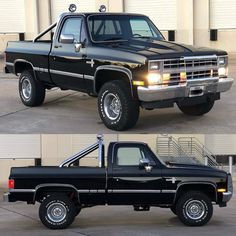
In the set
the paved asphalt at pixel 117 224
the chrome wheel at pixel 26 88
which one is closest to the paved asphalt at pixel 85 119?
the chrome wheel at pixel 26 88

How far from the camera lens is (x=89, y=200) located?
959 cm

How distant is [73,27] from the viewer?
443 inches

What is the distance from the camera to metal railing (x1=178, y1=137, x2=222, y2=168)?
Result: 26344mm

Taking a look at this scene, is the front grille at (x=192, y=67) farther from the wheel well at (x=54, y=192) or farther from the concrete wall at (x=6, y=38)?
the concrete wall at (x=6, y=38)

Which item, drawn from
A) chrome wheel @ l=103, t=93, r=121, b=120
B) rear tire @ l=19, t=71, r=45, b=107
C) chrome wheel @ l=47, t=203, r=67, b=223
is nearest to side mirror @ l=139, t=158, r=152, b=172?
chrome wheel @ l=103, t=93, r=121, b=120

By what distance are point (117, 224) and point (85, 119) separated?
2.31m

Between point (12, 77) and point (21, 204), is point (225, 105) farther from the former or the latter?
point (12, 77)

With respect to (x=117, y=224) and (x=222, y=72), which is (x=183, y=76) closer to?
(x=222, y=72)

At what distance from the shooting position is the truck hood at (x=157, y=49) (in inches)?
378

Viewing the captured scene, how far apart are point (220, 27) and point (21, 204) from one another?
15600mm

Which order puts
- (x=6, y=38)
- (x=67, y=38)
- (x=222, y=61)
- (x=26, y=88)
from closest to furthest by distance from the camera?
(x=222, y=61), (x=67, y=38), (x=26, y=88), (x=6, y=38)

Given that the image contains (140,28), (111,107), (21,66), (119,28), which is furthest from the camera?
(21,66)

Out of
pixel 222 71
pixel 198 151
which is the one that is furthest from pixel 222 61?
pixel 198 151

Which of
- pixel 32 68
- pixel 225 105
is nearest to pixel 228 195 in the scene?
pixel 225 105
